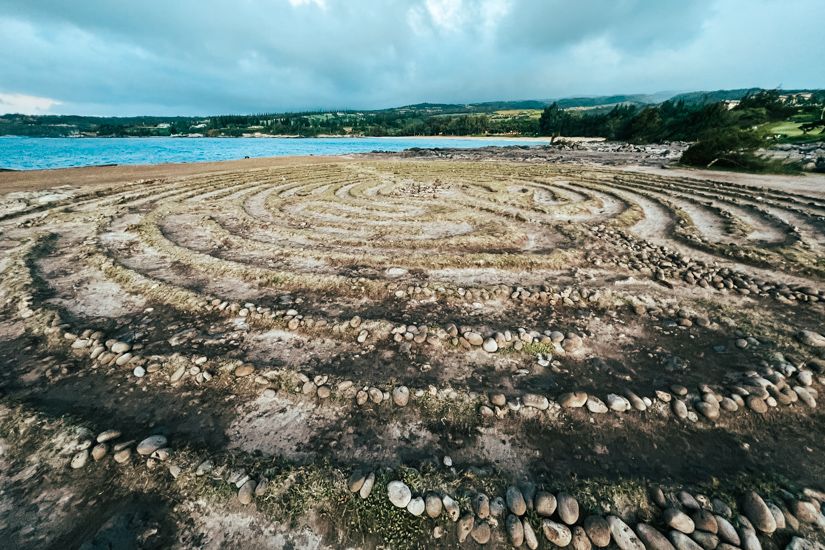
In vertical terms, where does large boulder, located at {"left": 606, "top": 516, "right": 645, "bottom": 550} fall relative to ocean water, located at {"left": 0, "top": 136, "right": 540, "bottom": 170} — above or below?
below

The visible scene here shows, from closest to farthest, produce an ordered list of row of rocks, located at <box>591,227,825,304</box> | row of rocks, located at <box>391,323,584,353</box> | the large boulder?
the large boulder → row of rocks, located at <box>391,323,584,353</box> → row of rocks, located at <box>591,227,825,304</box>

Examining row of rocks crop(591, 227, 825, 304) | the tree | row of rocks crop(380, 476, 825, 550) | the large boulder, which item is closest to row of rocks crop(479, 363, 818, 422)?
row of rocks crop(380, 476, 825, 550)

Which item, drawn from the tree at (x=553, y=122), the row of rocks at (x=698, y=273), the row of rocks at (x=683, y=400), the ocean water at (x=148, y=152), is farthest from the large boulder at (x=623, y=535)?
the tree at (x=553, y=122)

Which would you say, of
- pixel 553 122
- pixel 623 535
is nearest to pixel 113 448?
pixel 623 535

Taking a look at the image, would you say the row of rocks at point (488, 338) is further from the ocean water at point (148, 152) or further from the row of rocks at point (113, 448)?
the ocean water at point (148, 152)

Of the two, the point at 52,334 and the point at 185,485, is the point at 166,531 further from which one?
the point at 52,334

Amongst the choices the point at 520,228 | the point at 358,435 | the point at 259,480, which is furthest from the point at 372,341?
the point at 520,228

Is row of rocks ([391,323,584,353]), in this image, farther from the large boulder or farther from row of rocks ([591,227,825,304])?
row of rocks ([591,227,825,304])

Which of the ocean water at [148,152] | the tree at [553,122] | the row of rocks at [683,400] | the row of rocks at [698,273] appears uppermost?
the tree at [553,122]

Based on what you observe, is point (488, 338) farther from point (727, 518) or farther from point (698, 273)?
point (698, 273)
